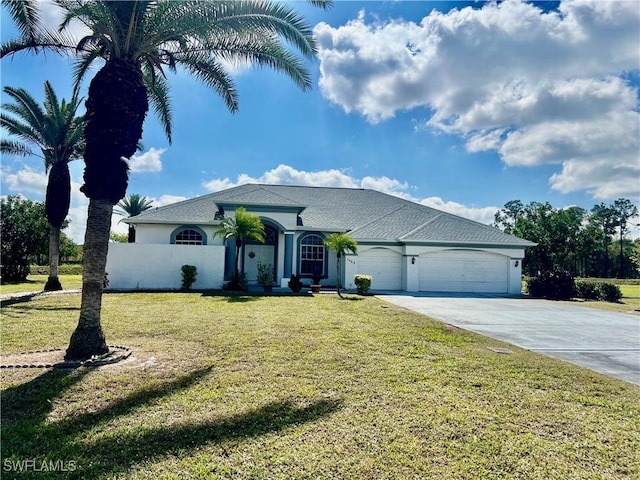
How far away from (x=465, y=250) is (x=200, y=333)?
19.0 m

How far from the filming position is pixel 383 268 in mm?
23344

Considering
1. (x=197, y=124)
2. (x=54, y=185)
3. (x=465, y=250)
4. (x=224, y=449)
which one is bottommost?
(x=224, y=449)

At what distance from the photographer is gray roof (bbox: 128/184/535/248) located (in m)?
22.3

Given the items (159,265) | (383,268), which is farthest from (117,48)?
(383,268)

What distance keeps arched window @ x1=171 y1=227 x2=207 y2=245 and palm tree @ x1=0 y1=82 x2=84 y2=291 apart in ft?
18.2

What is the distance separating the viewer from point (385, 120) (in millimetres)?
20203

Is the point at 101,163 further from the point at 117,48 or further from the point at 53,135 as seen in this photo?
the point at 53,135

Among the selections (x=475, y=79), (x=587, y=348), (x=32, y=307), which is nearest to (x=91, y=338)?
(x=32, y=307)

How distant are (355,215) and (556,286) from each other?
13479mm

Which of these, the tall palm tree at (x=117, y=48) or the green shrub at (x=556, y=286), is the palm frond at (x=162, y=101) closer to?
the tall palm tree at (x=117, y=48)

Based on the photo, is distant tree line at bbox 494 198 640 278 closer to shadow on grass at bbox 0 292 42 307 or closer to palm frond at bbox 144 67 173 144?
palm frond at bbox 144 67 173 144

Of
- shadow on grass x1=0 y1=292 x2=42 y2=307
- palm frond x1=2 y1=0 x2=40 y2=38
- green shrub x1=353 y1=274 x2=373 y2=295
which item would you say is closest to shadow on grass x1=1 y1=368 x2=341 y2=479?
palm frond x1=2 y1=0 x2=40 y2=38

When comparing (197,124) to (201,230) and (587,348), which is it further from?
(587,348)

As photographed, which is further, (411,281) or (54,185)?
(411,281)
